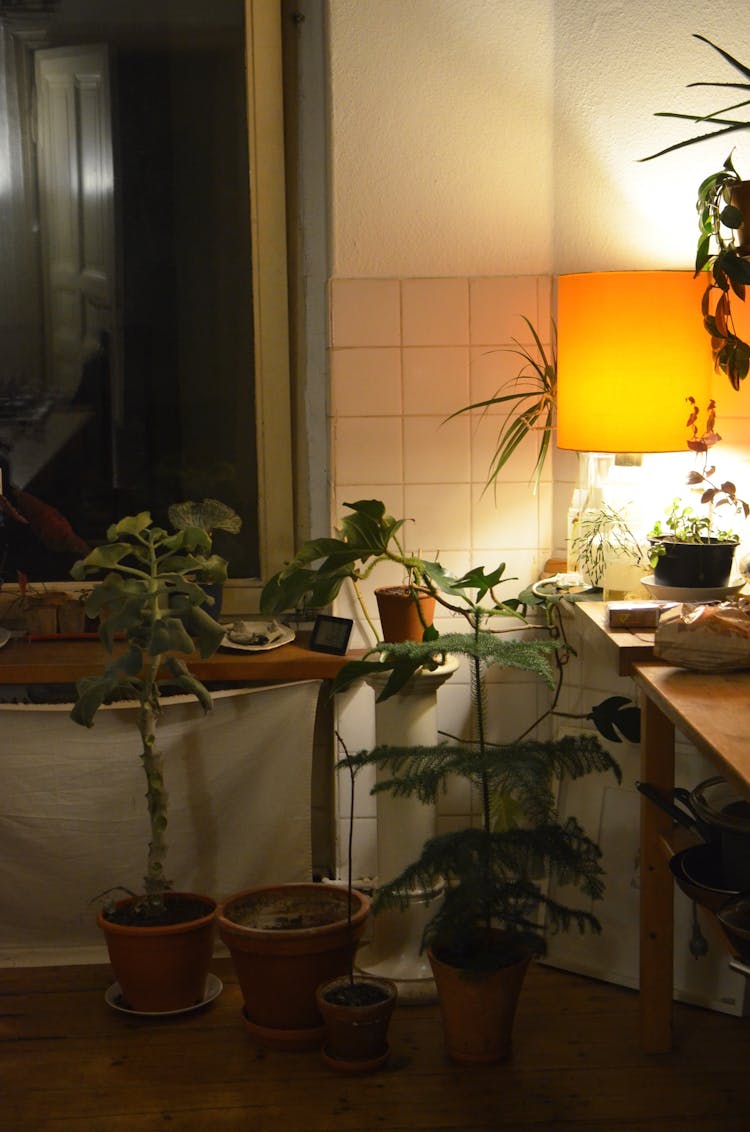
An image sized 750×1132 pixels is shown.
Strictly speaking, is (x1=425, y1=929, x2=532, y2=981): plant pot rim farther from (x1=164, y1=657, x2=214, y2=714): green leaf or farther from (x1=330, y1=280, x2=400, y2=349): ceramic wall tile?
(x1=330, y1=280, x2=400, y2=349): ceramic wall tile

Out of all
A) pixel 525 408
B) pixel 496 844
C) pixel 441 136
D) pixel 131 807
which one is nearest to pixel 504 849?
pixel 496 844

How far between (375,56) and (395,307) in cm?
59

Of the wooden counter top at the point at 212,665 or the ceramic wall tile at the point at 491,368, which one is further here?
the ceramic wall tile at the point at 491,368

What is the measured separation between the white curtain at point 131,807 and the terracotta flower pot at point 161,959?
0.86ft

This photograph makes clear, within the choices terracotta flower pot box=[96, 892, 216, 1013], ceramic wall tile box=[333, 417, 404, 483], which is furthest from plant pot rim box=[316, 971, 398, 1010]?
ceramic wall tile box=[333, 417, 404, 483]

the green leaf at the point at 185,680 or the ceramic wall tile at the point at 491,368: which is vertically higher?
the ceramic wall tile at the point at 491,368

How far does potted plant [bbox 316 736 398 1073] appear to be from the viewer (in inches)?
106

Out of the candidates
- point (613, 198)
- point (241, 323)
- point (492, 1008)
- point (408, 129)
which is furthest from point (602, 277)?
point (492, 1008)

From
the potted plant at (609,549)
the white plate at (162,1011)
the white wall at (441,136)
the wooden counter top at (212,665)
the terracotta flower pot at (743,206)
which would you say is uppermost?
the white wall at (441,136)

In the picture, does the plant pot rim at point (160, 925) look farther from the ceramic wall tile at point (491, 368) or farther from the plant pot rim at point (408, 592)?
the ceramic wall tile at point (491, 368)

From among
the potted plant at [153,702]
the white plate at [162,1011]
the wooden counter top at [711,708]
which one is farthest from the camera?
the white plate at [162,1011]

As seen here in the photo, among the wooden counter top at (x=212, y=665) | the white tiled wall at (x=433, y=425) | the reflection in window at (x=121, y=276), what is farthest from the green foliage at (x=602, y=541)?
the reflection in window at (x=121, y=276)

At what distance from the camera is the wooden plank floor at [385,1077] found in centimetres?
254

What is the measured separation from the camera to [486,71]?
3199 millimetres
